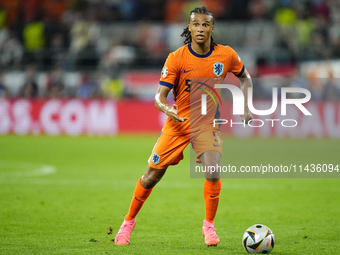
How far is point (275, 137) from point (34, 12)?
1191cm

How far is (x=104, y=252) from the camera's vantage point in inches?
187

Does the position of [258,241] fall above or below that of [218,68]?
below

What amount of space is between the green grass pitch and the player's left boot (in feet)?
0.25

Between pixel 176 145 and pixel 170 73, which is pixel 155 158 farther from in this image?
pixel 170 73

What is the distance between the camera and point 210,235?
5.15 meters

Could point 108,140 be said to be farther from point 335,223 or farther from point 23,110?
point 335,223

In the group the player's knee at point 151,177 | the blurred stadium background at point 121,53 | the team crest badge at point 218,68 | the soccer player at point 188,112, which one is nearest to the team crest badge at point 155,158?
the soccer player at point 188,112

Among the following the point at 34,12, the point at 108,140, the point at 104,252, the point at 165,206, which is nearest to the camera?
the point at 104,252

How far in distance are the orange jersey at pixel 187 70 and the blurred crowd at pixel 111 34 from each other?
13.3m

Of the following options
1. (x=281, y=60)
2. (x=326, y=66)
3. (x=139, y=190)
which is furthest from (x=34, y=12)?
(x=139, y=190)

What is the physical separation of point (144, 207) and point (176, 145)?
2536 mm

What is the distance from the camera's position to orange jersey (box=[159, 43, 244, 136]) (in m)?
5.10

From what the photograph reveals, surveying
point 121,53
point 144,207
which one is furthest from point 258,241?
point 121,53

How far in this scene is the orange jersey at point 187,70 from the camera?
16.7 feet
